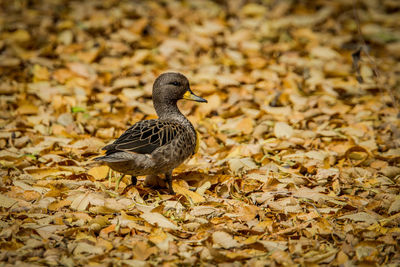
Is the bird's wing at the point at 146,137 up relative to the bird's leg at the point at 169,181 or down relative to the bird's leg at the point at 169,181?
up

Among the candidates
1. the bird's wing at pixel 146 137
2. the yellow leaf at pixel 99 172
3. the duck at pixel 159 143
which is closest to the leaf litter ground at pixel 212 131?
the yellow leaf at pixel 99 172

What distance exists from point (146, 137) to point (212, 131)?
1.53 metres

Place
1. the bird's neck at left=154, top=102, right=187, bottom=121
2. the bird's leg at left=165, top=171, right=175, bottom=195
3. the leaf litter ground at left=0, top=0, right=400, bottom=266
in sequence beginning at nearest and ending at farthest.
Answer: the leaf litter ground at left=0, top=0, right=400, bottom=266
the bird's leg at left=165, top=171, right=175, bottom=195
the bird's neck at left=154, top=102, right=187, bottom=121

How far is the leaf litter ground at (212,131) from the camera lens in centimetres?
328

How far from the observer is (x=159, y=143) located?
12.8 ft

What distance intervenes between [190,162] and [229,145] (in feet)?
1.61

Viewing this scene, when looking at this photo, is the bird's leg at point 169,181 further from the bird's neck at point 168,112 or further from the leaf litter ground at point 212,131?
the bird's neck at point 168,112

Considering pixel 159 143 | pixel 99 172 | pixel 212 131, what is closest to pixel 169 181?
pixel 159 143

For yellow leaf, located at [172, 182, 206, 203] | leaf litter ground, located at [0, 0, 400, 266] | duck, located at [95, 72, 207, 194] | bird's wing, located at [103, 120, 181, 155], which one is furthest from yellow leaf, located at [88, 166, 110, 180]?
yellow leaf, located at [172, 182, 206, 203]

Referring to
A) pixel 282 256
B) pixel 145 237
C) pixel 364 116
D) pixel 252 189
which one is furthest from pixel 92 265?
pixel 364 116

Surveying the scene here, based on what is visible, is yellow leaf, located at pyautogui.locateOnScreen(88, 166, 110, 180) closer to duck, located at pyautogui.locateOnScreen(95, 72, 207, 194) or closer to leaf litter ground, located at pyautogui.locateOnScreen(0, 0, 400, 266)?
leaf litter ground, located at pyautogui.locateOnScreen(0, 0, 400, 266)

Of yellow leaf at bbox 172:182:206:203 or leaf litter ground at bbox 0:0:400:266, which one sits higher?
leaf litter ground at bbox 0:0:400:266

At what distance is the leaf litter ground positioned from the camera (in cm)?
328

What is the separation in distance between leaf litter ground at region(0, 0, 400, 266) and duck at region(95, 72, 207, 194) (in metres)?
0.27
